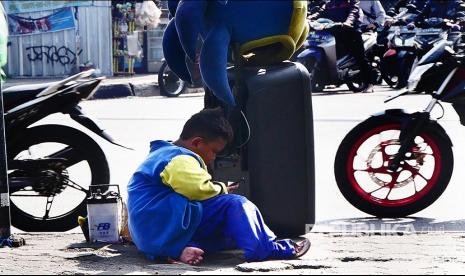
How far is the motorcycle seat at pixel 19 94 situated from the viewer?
5.93m

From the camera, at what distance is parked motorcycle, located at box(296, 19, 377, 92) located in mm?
14820

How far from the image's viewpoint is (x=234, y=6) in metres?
4.99

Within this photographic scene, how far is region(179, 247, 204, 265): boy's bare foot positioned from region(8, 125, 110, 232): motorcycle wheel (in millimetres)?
1524

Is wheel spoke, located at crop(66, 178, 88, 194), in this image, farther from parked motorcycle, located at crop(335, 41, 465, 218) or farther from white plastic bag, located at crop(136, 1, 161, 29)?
white plastic bag, located at crop(136, 1, 161, 29)

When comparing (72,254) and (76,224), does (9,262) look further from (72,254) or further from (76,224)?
(76,224)

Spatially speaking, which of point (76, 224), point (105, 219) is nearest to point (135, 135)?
point (76, 224)

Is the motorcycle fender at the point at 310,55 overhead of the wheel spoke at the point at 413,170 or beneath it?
beneath

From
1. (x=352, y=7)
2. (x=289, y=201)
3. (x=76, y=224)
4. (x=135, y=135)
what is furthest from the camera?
(x=352, y=7)

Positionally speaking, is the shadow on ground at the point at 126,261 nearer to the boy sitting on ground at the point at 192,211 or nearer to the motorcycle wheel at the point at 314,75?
the boy sitting on ground at the point at 192,211

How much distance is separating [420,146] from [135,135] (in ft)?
16.7

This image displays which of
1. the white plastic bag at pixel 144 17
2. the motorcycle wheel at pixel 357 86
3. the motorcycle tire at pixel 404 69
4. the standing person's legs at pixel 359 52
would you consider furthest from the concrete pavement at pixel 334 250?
the white plastic bag at pixel 144 17

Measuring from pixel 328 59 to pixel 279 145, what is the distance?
10021 millimetres

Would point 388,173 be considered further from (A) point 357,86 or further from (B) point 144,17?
(B) point 144,17

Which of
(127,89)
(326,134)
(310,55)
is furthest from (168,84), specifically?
(326,134)
